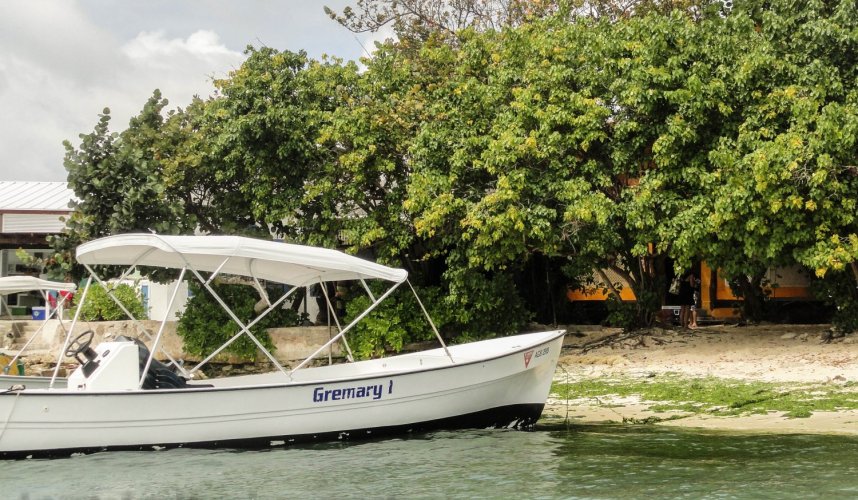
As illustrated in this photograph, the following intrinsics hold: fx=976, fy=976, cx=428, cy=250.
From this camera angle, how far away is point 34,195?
27.5 m

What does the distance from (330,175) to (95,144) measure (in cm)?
499

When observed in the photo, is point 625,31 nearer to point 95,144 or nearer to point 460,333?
point 460,333

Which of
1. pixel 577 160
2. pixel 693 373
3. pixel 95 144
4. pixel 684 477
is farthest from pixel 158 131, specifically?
pixel 684 477

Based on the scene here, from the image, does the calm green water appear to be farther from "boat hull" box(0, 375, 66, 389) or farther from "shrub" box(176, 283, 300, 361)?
"shrub" box(176, 283, 300, 361)

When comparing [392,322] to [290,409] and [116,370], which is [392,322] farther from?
[116,370]

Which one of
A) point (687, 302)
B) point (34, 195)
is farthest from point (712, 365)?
point (34, 195)

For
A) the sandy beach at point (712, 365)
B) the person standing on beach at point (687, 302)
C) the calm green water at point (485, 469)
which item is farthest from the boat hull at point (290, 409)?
the person standing on beach at point (687, 302)

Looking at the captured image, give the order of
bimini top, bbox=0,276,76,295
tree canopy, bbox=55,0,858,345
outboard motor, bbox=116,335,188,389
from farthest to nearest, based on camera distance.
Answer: tree canopy, bbox=55,0,858,345, bimini top, bbox=0,276,76,295, outboard motor, bbox=116,335,188,389

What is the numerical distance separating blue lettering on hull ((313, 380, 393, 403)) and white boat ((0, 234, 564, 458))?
0.01 m

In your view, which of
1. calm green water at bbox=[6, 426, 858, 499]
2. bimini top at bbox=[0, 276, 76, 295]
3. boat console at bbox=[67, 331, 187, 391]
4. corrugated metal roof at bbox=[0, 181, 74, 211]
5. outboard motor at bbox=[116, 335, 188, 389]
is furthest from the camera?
corrugated metal roof at bbox=[0, 181, 74, 211]

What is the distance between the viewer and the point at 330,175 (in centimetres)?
2059

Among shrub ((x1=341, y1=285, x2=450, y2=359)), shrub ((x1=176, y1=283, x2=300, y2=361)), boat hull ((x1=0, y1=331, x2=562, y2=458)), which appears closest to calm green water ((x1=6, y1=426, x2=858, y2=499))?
boat hull ((x1=0, y1=331, x2=562, y2=458))

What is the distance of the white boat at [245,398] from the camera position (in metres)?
11.2

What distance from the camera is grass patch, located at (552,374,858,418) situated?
43.9ft
